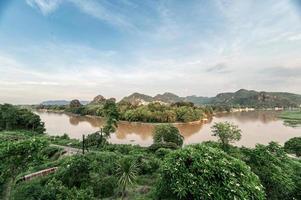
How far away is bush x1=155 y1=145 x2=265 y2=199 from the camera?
6.93m

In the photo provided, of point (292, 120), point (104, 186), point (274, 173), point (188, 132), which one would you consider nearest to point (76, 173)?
point (104, 186)

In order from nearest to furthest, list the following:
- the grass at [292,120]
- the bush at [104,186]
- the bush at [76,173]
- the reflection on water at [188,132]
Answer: the bush at [76,173] < the bush at [104,186] < the reflection on water at [188,132] < the grass at [292,120]

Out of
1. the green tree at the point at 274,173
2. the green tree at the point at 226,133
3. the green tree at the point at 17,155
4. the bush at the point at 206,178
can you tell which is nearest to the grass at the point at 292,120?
the green tree at the point at 226,133

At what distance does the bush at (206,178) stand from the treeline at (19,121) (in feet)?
129

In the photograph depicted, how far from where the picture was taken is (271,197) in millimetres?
8680

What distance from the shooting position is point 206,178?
23.8 feet

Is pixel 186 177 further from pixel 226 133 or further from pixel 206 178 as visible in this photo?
pixel 226 133

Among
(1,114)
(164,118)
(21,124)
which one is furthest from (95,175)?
(164,118)

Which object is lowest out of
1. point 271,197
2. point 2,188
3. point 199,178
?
point 2,188

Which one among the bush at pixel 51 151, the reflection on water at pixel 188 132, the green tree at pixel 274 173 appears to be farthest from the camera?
the reflection on water at pixel 188 132

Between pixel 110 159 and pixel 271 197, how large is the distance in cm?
1066

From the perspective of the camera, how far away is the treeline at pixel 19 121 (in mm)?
41125

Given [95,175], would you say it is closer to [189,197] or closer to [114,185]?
[114,185]

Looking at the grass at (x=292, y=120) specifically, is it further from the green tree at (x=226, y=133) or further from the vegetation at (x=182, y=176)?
the vegetation at (x=182, y=176)
